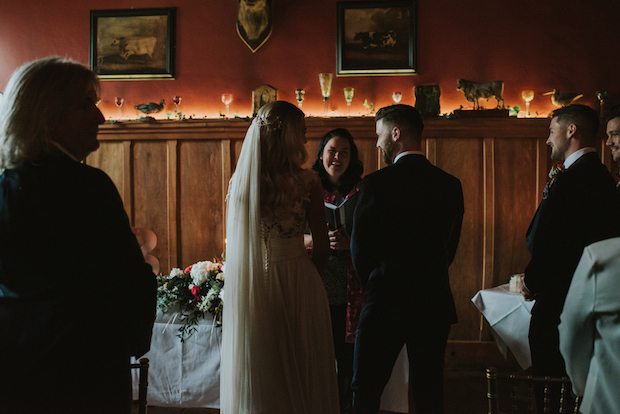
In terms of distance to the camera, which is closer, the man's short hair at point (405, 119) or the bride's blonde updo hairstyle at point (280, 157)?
the bride's blonde updo hairstyle at point (280, 157)

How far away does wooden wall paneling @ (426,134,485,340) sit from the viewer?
4234 millimetres

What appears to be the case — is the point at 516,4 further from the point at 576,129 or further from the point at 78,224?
the point at 78,224

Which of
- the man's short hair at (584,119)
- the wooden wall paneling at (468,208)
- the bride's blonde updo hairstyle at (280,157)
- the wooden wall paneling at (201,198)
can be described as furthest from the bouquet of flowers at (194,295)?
the wooden wall paneling at (468,208)

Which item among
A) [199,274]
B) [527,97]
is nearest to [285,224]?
[199,274]

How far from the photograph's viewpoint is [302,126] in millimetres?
2094

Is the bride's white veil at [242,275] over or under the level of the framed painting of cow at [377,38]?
under

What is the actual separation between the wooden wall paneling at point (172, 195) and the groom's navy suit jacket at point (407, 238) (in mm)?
2751

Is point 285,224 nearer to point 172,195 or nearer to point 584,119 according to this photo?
point 584,119

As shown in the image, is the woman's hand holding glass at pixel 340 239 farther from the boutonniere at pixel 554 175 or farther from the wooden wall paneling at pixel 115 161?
the wooden wall paneling at pixel 115 161

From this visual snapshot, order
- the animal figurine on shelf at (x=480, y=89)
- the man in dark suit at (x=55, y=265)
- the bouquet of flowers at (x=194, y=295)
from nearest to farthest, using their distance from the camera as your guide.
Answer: the man in dark suit at (x=55, y=265) → the bouquet of flowers at (x=194, y=295) → the animal figurine on shelf at (x=480, y=89)

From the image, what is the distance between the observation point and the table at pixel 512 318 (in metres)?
3.01

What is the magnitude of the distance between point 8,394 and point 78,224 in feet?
1.43

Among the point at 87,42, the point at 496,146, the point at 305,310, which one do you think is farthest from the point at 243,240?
the point at 87,42

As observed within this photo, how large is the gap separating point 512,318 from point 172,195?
3.14m
